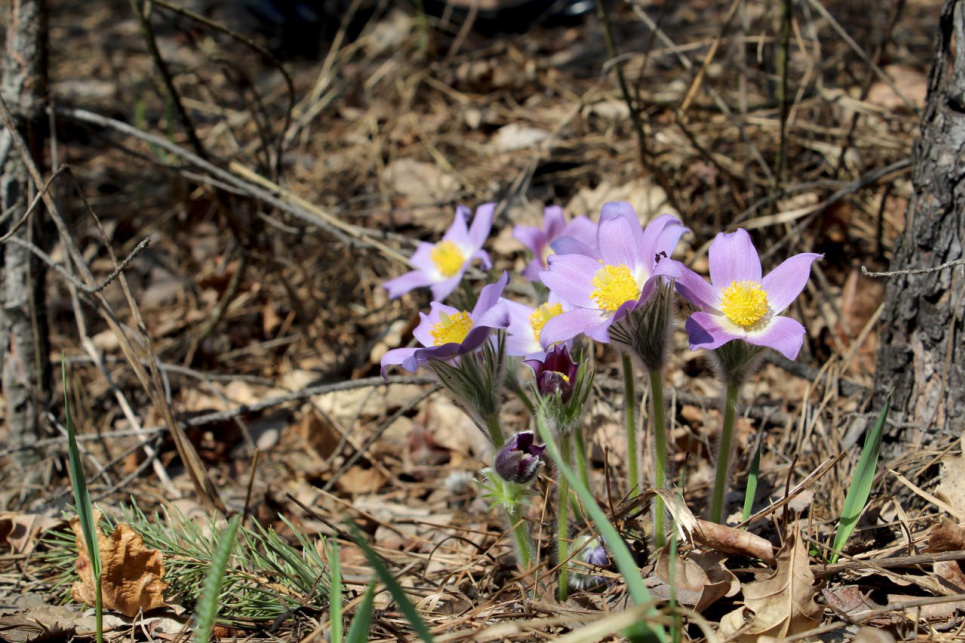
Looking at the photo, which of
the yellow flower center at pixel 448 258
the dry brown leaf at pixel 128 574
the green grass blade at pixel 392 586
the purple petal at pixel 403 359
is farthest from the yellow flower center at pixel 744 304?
the dry brown leaf at pixel 128 574

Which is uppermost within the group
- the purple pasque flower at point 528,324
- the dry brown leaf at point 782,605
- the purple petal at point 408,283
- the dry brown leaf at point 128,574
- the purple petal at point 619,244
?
the purple petal at point 619,244

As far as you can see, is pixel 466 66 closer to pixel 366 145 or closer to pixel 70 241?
pixel 366 145

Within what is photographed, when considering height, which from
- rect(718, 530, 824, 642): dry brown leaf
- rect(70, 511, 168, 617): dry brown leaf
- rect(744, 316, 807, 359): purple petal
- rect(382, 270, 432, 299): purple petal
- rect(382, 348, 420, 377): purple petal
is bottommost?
rect(70, 511, 168, 617): dry brown leaf

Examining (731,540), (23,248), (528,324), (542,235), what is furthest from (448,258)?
(23,248)

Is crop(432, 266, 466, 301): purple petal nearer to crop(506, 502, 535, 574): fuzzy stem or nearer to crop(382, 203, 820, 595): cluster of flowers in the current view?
crop(382, 203, 820, 595): cluster of flowers

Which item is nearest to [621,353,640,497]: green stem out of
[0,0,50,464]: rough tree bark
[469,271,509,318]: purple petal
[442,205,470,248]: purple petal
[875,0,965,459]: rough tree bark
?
[469,271,509,318]: purple petal

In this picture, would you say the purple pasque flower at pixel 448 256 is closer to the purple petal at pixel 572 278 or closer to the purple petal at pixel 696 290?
the purple petal at pixel 572 278
